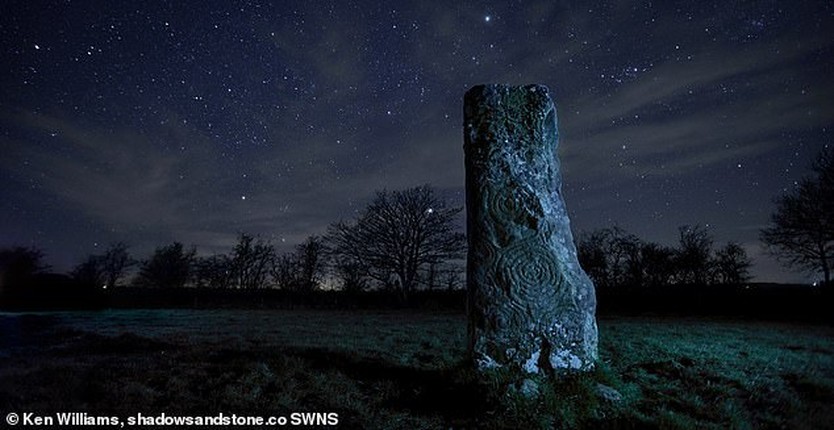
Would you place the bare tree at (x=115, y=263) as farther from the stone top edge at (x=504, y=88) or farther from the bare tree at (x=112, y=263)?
the stone top edge at (x=504, y=88)

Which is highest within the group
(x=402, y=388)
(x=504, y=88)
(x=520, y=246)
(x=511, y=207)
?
(x=504, y=88)

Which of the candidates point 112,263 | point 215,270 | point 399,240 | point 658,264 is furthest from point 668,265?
point 112,263

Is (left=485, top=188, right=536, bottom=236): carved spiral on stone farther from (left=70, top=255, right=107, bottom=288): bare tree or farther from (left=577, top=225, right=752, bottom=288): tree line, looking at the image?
(left=70, top=255, right=107, bottom=288): bare tree

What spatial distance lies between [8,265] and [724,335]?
3514cm

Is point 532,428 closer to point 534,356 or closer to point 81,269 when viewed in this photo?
point 534,356

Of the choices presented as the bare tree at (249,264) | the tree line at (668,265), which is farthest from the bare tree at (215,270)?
the tree line at (668,265)

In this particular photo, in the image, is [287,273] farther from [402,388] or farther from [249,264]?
[402,388]

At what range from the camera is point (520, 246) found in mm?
Answer: 5938

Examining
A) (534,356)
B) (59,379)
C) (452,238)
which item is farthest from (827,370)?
(452,238)

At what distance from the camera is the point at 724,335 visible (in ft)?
36.0

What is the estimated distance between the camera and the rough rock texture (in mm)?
5602

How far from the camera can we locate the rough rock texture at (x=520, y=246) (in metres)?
5.60

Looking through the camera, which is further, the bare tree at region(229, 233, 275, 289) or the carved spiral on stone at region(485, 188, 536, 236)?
the bare tree at region(229, 233, 275, 289)

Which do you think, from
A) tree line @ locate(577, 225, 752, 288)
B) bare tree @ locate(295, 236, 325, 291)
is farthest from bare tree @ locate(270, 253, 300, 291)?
tree line @ locate(577, 225, 752, 288)
